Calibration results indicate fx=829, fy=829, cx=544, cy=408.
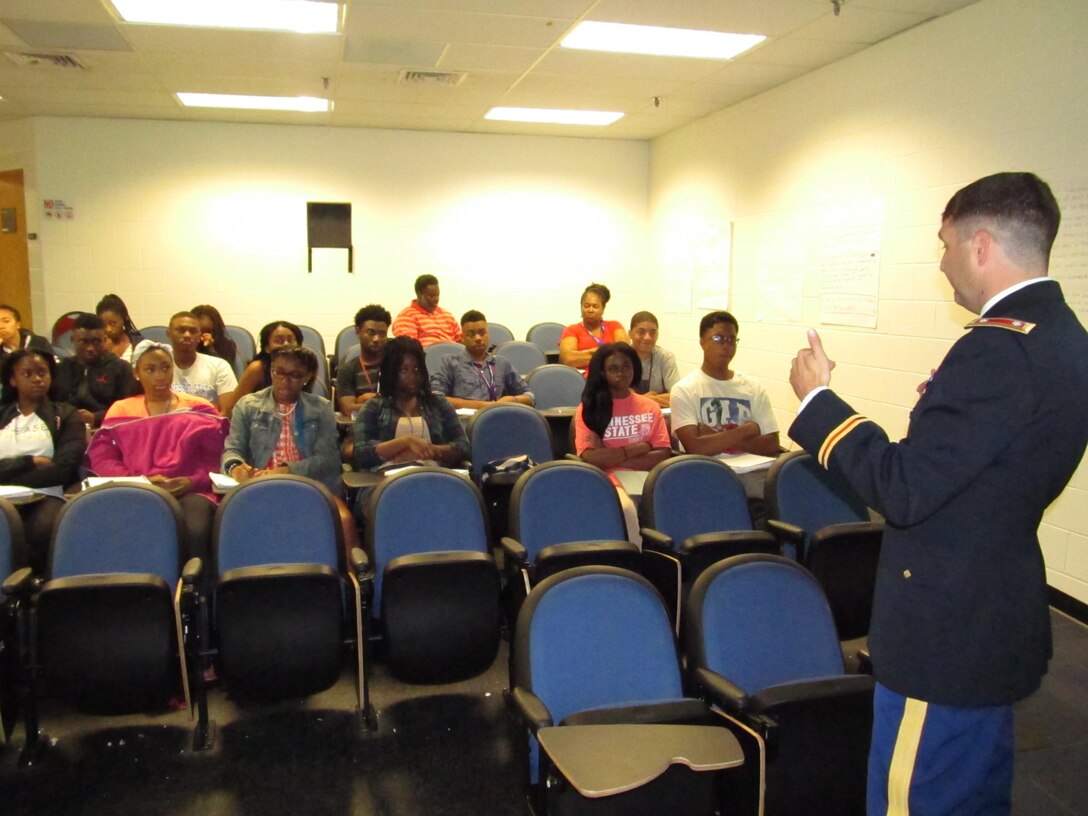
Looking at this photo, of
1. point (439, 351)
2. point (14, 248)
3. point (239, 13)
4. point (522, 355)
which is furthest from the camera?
point (14, 248)

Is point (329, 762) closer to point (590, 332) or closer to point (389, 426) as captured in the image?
point (389, 426)

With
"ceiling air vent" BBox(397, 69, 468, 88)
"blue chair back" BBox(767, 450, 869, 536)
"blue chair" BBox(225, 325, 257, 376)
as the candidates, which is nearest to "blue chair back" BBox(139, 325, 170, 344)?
"blue chair" BBox(225, 325, 257, 376)

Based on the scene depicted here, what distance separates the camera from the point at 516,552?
3.03 metres

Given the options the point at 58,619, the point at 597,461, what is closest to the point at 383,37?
the point at 597,461

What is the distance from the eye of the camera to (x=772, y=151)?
6.49m

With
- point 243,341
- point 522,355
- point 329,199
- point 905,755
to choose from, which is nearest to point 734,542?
point 905,755

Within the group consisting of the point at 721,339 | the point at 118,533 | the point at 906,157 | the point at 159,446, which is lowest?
the point at 118,533

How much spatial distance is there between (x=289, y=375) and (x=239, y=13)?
2379mm

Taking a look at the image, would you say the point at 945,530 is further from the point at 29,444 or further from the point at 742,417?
the point at 29,444

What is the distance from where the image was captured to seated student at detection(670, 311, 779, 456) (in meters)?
4.16

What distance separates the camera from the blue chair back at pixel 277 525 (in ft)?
9.70

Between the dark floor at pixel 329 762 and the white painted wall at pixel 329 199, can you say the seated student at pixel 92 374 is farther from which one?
the white painted wall at pixel 329 199

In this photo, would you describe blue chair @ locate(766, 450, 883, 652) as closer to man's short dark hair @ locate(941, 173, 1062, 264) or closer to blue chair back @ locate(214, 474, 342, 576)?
man's short dark hair @ locate(941, 173, 1062, 264)

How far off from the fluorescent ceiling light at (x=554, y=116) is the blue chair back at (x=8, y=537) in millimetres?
5619
